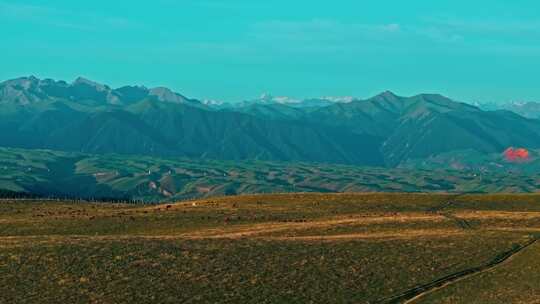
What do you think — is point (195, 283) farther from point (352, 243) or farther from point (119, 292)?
point (352, 243)

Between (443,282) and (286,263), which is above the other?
(286,263)

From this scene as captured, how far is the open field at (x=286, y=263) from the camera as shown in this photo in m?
65.8

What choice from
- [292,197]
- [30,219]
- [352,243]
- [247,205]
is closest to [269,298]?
[352,243]

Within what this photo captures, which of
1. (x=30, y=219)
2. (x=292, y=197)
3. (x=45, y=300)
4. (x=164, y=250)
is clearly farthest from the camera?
(x=292, y=197)

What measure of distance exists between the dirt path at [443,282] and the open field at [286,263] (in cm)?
11

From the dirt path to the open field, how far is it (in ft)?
Result: 0.38

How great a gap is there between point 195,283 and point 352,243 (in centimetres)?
2358

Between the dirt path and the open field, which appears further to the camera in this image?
the open field

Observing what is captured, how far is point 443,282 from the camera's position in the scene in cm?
7056

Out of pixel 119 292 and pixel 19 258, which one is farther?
pixel 19 258

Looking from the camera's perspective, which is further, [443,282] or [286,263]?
[286,263]

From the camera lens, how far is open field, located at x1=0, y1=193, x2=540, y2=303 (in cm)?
6575

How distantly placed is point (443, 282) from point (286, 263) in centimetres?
1597

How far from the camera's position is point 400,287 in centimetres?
6838
